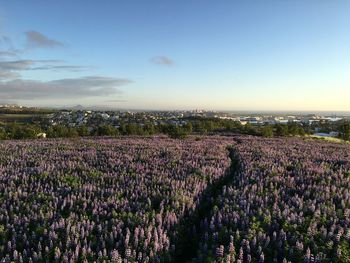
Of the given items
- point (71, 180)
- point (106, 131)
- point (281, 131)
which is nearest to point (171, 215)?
point (71, 180)

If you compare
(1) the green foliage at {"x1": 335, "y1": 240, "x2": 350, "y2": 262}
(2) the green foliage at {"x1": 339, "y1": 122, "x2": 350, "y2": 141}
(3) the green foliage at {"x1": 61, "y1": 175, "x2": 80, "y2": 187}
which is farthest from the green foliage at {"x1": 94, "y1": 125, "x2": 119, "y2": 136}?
(1) the green foliage at {"x1": 335, "y1": 240, "x2": 350, "y2": 262}

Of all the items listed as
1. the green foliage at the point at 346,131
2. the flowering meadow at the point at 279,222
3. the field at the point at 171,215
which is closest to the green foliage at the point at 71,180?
the field at the point at 171,215

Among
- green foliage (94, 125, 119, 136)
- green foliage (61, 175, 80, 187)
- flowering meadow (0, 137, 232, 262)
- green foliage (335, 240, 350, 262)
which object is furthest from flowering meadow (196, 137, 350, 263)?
green foliage (94, 125, 119, 136)

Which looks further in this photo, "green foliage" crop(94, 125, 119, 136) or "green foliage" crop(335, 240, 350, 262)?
"green foliage" crop(94, 125, 119, 136)

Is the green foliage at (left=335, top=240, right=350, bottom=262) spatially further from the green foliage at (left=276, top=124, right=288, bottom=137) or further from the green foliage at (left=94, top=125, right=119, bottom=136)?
the green foliage at (left=94, top=125, right=119, bottom=136)

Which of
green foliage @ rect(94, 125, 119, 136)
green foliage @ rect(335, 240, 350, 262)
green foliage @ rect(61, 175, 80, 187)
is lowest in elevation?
green foliage @ rect(94, 125, 119, 136)

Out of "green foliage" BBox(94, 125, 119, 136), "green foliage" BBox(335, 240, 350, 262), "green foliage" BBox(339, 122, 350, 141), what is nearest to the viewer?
"green foliage" BBox(335, 240, 350, 262)

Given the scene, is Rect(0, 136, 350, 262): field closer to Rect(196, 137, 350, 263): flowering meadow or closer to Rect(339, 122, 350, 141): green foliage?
Rect(196, 137, 350, 263): flowering meadow

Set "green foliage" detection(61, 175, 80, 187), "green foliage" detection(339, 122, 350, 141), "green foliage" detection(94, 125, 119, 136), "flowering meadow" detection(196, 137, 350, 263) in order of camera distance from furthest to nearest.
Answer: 1. "green foliage" detection(94, 125, 119, 136)
2. "green foliage" detection(339, 122, 350, 141)
3. "green foliage" detection(61, 175, 80, 187)
4. "flowering meadow" detection(196, 137, 350, 263)

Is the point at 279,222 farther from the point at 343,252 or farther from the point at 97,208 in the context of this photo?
the point at 97,208

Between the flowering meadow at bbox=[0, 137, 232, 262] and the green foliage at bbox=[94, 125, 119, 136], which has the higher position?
the flowering meadow at bbox=[0, 137, 232, 262]
